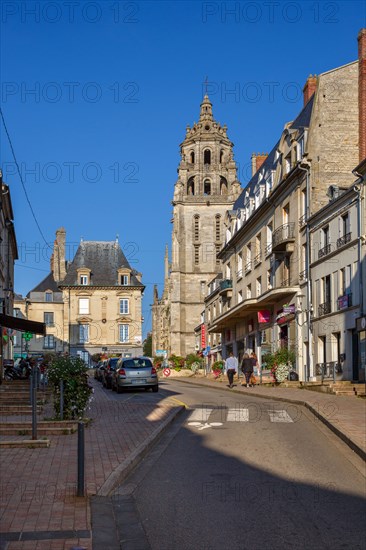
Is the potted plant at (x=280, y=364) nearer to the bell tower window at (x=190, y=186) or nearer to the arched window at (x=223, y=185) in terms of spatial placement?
the arched window at (x=223, y=185)

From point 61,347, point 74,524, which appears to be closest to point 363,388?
point 74,524

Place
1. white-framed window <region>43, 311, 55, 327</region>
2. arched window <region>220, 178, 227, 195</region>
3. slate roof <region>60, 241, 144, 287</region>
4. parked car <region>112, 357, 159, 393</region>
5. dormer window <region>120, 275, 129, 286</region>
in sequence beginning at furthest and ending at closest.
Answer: arched window <region>220, 178, 227, 195</region> < slate roof <region>60, 241, 144, 287</region> < dormer window <region>120, 275, 129, 286</region> < white-framed window <region>43, 311, 55, 327</region> < parked car <region>112, 357, 159, 393</region>

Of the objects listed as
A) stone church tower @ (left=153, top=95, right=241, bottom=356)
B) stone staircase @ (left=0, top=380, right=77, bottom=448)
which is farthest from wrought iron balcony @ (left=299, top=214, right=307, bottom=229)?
stone church tower @ (left=153, top=95, right=241, bottom=356)

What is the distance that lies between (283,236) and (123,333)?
41740mm

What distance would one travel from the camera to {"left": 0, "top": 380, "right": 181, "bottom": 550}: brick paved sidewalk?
6000 mm

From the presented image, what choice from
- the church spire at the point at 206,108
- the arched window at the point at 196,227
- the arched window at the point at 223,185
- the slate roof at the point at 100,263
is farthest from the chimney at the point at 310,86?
the church spire at the point at 206,108

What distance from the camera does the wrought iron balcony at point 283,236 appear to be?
3653cm

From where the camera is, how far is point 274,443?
12242mm

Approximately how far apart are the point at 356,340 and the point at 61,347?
5111 centimetres

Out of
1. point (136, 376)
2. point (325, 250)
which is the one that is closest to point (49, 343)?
point (136, 376)

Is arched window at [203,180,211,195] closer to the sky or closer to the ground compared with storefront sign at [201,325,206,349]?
closer to the sky

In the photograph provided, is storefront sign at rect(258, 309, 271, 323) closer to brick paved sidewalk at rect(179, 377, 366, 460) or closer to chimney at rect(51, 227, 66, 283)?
brick paved sidewalk at rect(179, 377, 366, 460)

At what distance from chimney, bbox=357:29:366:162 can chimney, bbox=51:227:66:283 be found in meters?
51.9

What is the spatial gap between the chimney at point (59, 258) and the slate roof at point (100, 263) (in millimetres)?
→ 1089
